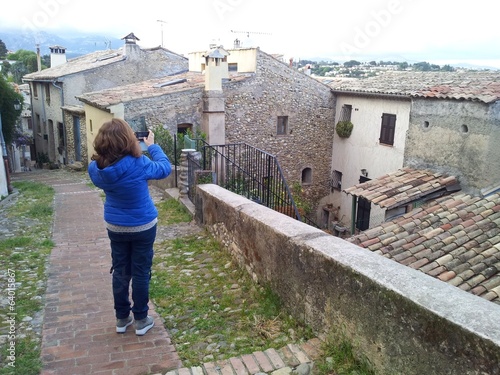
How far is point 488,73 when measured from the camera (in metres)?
13.8

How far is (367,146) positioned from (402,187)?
8.08 metres

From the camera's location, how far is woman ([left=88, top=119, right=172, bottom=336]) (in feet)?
9.80

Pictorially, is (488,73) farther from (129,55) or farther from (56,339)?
(129,55)

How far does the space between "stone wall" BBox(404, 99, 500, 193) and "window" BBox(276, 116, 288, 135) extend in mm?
7616

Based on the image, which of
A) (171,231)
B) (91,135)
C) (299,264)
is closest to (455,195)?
(171,231)

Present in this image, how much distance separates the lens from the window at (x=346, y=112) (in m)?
19.9

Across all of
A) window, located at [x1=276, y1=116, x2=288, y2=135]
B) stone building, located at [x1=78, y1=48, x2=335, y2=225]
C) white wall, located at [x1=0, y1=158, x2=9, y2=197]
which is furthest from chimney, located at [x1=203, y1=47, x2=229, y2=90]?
white wall, located at [x1=0, y1=158, x2=9, y2=197]

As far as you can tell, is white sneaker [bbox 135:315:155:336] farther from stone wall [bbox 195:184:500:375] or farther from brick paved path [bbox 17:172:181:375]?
stone wall [bbox 195:184:500:375]

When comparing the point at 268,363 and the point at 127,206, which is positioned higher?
the point at 127,206

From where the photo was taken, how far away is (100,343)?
321cm

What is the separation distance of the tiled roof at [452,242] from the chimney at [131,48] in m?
17.4

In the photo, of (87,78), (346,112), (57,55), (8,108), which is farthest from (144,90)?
(57,55)

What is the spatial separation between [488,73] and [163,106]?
11.1 metres

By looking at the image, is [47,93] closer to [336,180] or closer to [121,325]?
[336,180]
